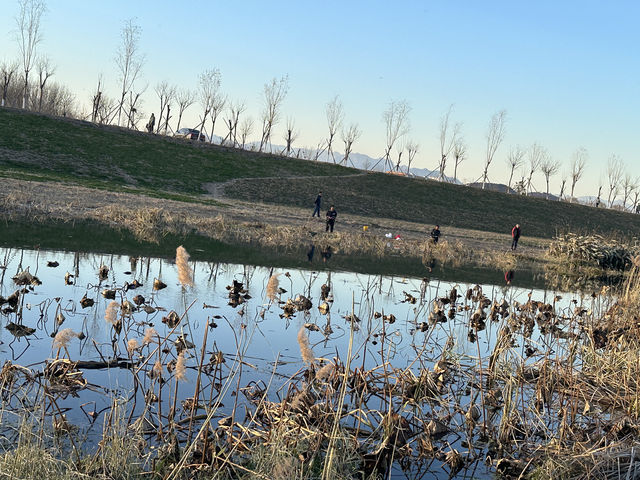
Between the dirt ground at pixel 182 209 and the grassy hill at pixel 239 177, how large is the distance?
13.8ft

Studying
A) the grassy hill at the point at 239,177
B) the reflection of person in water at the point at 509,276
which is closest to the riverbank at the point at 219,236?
the reflection of person in water at the point at 509,276

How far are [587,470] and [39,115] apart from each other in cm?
6125

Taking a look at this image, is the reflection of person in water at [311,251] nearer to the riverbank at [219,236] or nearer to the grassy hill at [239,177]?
the riverbank at [219,236]

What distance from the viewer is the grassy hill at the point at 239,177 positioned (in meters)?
48.0

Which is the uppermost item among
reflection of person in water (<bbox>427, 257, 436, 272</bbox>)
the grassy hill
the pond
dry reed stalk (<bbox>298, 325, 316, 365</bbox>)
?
the grassy hill

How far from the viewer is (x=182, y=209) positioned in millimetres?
34656

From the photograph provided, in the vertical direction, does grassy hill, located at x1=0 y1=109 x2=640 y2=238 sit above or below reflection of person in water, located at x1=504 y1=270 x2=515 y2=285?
above

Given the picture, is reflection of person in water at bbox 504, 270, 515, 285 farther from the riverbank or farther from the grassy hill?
the grassy hill

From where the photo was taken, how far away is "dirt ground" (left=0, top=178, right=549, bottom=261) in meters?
29.4

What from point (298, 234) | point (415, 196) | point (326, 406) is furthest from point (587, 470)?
point (415, 196)

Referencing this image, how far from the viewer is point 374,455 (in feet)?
19.3

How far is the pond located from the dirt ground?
13.4 m

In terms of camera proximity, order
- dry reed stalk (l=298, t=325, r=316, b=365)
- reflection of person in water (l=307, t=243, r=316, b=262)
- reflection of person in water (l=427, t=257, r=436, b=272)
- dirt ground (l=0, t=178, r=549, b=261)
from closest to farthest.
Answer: dry reed stalk (l=298, t=325, r=316, b=365) < reflection of person in water (l=307, t=243, r=316, b=262) < reflection of person in water (l=427, t=257, r=436, b=272) < dirt ground (l=0, t=178, r=549, b=261)

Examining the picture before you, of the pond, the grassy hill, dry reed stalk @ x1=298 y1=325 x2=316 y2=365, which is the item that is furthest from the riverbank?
dry reed stalk @ x1=298 y1=325 x2=316 y2=365
